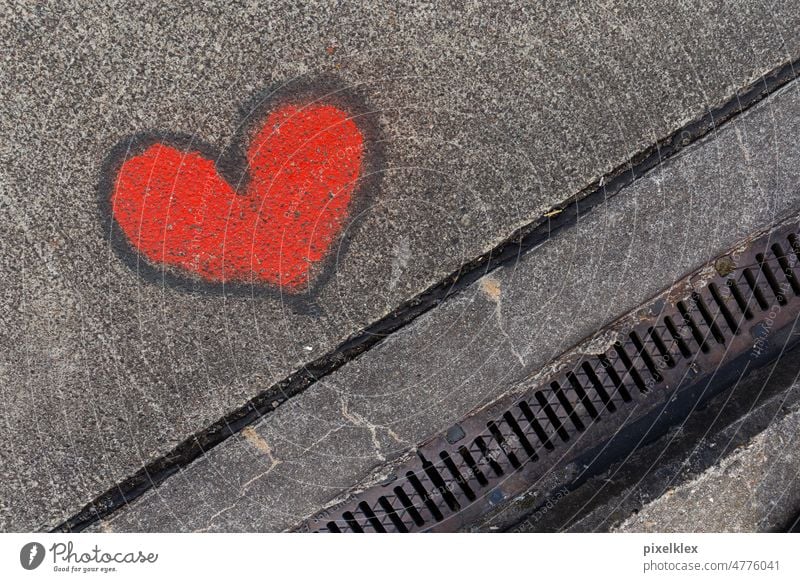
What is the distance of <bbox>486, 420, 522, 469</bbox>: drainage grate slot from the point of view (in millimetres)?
2248

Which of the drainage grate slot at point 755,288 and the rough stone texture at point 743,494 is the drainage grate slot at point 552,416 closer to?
the rough stone texture at point 743,494

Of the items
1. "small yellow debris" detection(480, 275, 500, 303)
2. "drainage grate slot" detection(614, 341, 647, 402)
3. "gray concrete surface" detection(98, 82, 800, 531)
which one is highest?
"small yellow debris" detection(480, 275, 500, 303)

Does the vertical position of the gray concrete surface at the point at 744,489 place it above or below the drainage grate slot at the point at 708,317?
below

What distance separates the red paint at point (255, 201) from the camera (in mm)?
2066

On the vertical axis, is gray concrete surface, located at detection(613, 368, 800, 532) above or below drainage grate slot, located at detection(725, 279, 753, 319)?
below

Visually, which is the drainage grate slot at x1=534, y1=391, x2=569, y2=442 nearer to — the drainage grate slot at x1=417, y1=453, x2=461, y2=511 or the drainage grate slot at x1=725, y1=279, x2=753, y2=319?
the drainage grate slot at x1=417, y1=453, x2=461, y2=511

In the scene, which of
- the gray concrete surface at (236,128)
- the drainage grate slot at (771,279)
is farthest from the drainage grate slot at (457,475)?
the drainage grate slot at (771,279)

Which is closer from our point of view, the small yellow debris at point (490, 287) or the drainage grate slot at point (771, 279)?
the small yellow debris at point (490, 287)

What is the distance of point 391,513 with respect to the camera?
2254 mm

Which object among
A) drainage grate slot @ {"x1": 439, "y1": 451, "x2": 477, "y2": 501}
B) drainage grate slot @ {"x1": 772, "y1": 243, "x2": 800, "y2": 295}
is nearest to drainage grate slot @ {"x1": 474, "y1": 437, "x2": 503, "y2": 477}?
drainage grate slot @ {"x1": 439, "y1": 451, "x2": 477, "y2": 501}

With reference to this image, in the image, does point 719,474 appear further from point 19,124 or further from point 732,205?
point 19,124

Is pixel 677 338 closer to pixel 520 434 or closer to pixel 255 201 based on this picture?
pixel 520 434

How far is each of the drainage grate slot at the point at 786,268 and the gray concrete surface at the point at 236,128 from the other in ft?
1.36
